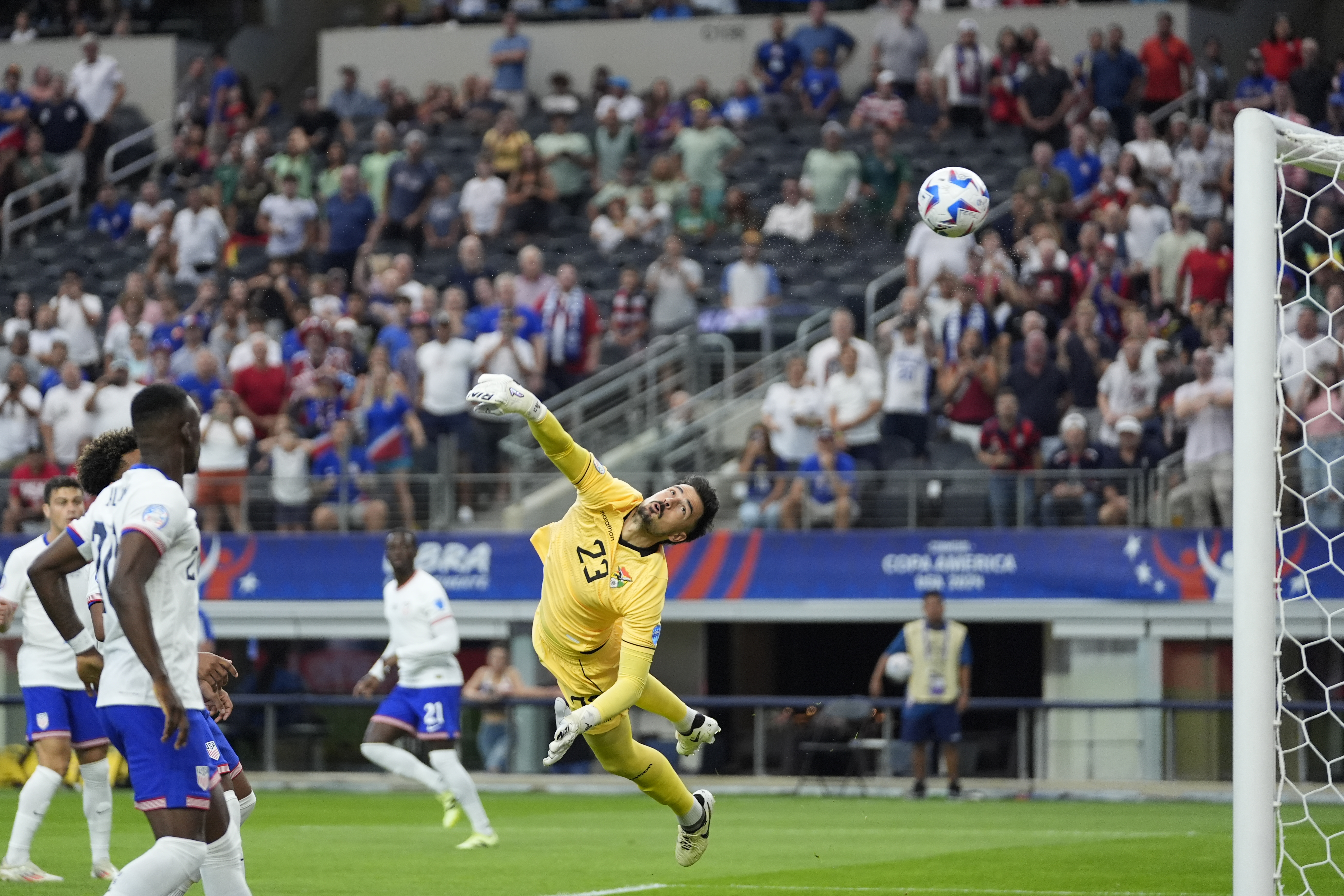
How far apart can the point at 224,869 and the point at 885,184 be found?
1586 cm

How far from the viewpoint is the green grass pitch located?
10.8 metres

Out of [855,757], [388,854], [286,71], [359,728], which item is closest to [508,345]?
[359,728]

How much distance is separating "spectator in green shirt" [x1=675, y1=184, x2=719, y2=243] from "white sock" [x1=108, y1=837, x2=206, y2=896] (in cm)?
1625

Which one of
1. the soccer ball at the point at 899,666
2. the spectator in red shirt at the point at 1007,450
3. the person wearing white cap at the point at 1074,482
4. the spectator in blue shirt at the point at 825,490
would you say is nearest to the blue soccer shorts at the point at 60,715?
the soccer ball at the point at 899,666

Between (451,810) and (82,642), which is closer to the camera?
(82,642)

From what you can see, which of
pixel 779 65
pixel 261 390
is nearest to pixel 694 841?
pixel 261 390

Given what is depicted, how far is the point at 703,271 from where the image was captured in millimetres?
21859

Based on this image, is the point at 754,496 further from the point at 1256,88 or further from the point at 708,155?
the point at 1256,88

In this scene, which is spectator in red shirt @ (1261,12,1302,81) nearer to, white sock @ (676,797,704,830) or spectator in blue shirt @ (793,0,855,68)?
spectator in blue shirt @ (793,0,855,68)

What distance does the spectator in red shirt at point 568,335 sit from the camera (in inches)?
806

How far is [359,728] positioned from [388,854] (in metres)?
7.40

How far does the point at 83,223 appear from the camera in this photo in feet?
88.7

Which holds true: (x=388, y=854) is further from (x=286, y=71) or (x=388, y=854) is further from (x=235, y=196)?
(x=286, y=71)

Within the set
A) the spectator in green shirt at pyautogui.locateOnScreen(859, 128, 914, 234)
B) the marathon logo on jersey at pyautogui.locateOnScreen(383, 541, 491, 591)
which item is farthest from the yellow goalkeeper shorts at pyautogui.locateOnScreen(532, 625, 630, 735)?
the spectator in green shirt at pyautogui.locateOnScreen(859, 128, 914, 234)
